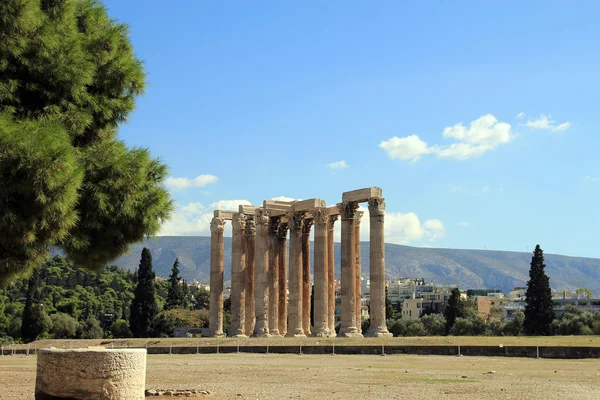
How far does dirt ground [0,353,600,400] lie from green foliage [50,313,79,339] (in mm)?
67746

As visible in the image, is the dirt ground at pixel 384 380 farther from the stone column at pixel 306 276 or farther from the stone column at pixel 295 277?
the stone column at pixel 306 276

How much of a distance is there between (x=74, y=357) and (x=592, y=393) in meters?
11.4

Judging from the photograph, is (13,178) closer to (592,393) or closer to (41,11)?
(41,11)

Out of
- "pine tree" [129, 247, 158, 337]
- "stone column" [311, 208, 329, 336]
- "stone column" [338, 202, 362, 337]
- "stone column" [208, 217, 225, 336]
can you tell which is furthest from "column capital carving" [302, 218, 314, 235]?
"pine tree" [129, 247, 158, 337]

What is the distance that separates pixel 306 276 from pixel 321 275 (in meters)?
4.87

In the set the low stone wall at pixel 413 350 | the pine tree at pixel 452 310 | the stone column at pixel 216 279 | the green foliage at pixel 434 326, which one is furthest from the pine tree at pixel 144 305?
the low stone wall at pixel 413 350

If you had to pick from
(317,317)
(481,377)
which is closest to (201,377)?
(481,377)

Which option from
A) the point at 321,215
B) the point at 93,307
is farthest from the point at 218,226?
the point at 93,307

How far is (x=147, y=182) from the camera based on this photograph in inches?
687

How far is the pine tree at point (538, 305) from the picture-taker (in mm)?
65875

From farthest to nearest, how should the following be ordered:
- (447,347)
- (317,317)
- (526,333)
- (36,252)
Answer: (526,333), (317,317), (447,347), (36,252)

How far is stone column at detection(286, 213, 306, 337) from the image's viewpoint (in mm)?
52406

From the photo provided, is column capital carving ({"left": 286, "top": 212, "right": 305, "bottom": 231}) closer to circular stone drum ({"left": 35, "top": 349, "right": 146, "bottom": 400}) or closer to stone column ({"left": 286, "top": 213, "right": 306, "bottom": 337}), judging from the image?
stone column ({"left": 286, "top": 213, "right": 306, "bottom": 337})

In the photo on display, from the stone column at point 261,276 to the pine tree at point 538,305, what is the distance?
24.4 meters
